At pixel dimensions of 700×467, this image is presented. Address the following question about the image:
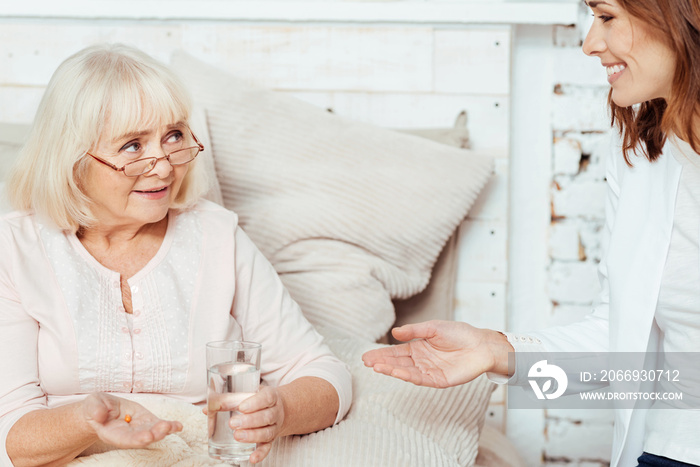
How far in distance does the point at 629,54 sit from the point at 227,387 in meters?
0.73

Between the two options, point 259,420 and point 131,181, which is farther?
point 131,181

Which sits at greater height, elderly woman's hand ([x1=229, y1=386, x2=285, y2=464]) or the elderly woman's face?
the elderly woman's face

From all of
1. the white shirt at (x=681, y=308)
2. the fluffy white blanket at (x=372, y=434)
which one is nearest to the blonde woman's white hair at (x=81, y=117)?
the fluffy white blanket at (x=372, y=434)

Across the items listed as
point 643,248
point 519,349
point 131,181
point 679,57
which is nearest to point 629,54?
point 679,57

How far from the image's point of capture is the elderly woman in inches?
43.9

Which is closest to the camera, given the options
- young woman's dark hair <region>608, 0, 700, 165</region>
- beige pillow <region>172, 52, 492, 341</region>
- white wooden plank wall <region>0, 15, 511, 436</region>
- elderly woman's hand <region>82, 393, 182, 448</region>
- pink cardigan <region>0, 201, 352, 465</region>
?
elderly woman's hand <region>82, 393, 182, 448</region>

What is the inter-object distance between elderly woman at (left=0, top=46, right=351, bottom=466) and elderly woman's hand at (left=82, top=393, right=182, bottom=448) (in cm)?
18

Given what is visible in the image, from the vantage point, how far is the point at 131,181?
1.15 meters

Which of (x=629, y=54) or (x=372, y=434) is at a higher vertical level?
(x=629, y=54)

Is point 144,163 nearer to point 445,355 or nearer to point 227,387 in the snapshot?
point 227,387

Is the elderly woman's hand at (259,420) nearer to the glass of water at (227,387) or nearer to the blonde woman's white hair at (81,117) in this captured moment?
the glass of water at (227,387)

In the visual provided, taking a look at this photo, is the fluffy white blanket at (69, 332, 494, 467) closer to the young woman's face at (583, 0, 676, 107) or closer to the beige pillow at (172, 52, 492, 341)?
the beige pillow at (172, 52, 492, 341)

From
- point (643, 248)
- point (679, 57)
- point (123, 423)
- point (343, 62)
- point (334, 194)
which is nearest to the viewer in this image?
point (123, 423)

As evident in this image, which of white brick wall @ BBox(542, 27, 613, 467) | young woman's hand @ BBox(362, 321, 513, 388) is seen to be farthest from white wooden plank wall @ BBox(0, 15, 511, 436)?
young woman's hand @ BBox(362, 321, 513, 388)
